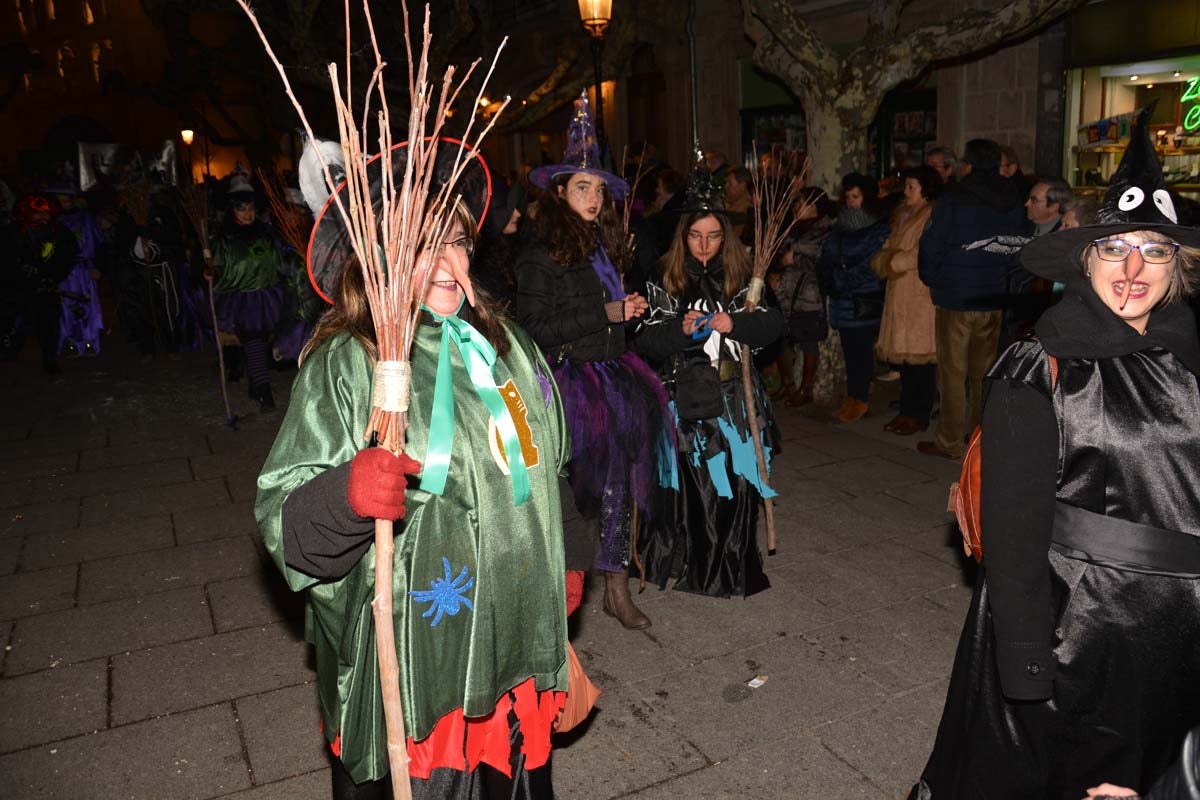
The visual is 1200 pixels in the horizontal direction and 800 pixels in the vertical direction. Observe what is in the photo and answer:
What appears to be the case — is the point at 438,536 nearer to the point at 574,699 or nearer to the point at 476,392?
the point at 476,392

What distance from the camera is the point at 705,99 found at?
1716cm

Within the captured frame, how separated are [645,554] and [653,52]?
49.9 ft

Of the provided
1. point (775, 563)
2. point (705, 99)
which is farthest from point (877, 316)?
point (705, 99)

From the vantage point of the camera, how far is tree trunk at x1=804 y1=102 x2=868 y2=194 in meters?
8.63

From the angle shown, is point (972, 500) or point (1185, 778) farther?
point (972, 500)

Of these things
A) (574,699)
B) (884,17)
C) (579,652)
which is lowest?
(579,652)

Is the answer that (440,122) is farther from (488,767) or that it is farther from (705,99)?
(705,99)

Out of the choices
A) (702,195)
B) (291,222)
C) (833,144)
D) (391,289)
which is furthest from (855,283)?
(391,289)

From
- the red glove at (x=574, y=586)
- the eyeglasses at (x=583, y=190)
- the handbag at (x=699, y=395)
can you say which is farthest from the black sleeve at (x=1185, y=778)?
the eyeglasses at (x=583, y=190)

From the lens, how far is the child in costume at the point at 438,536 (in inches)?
92.2

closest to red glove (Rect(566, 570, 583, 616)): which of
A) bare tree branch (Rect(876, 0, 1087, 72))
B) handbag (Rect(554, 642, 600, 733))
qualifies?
handbag (Rect(554, 642, 600, 733))

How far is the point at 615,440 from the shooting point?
15.1ft

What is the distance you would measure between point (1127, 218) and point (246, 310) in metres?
8.24

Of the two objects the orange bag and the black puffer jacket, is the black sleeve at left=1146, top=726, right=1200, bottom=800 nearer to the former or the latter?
the orange bag
